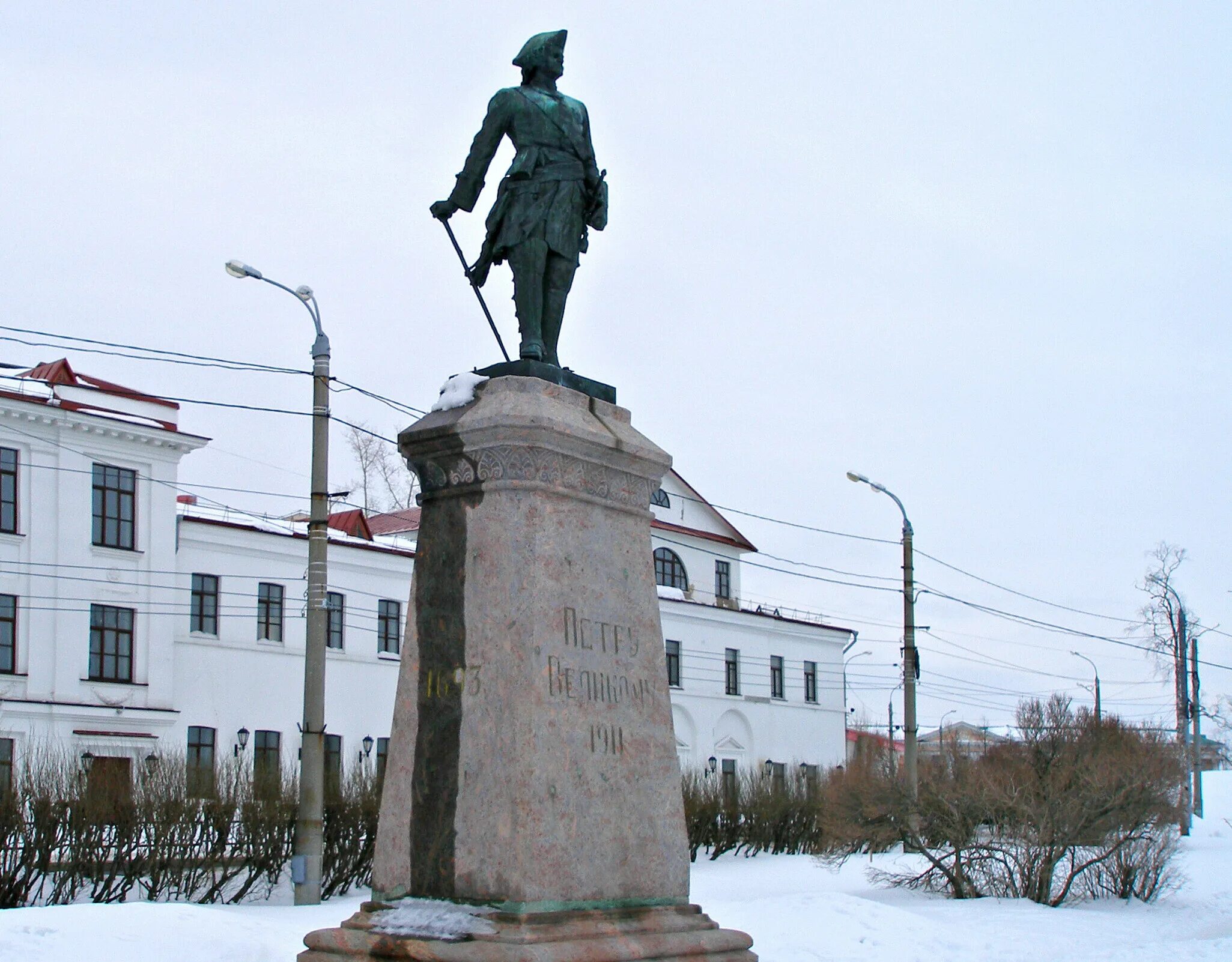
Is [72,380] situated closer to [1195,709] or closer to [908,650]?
[908,650]

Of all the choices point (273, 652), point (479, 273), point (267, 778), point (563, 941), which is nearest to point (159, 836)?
point (267, 778)

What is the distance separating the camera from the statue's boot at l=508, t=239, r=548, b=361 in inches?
291

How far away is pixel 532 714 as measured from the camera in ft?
20.8

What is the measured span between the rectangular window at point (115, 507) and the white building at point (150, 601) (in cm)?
4

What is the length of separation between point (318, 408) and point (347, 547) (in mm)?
21305

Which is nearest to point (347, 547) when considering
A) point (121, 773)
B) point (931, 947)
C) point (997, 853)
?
point (121, 773)

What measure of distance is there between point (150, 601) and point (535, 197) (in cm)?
2800

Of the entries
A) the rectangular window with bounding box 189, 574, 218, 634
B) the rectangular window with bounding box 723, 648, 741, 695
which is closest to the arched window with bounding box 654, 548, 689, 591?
the rectangular window with bounding box 723, 648, 741, 695

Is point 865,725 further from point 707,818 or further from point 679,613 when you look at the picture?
point 707,818

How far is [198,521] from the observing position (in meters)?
34.5

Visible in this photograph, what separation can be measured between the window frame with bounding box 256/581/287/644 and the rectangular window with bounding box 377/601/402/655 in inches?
120

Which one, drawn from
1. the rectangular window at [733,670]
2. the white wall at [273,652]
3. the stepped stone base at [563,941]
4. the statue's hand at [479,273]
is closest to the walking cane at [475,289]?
the statue's hand at [479,273]

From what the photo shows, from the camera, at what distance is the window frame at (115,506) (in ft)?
108

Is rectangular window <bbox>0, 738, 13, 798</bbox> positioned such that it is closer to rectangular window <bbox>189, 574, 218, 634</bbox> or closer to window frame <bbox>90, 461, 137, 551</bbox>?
window frame <bbox>90, 461, 137, 551</bbox>
